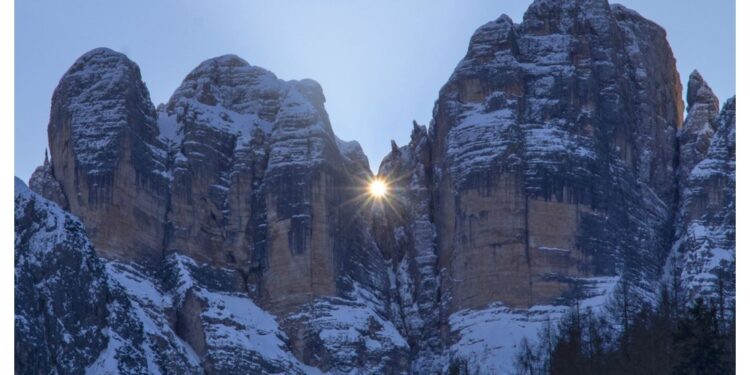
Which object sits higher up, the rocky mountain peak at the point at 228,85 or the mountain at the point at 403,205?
the rocky mountain peak at the point at 228,85

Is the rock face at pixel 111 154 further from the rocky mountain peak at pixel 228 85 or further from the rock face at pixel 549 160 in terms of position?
the rock face at pixel 549 160

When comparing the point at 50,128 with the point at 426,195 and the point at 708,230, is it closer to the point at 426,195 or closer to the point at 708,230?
the point at 426,195

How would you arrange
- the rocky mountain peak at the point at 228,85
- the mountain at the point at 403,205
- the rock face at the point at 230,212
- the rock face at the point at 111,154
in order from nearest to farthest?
Answer: the rock face at the point at 230,212, the mountain at the point at 403,205, the rock face at the point at 111,154, the rocky mountain peak at the point at 228,85

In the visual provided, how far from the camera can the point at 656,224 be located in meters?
146

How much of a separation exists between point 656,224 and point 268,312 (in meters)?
27.0

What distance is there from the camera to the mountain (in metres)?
136

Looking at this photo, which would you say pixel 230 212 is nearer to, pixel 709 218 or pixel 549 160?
pixel 549 160

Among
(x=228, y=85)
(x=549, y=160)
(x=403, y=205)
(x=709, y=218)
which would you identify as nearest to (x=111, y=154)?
(x=228, y=85)

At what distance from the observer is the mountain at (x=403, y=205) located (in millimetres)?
136125

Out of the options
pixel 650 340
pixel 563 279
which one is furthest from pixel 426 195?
pixel 650 340

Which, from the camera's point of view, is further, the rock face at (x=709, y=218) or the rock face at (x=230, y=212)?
the rock face at (x=709, y=218)

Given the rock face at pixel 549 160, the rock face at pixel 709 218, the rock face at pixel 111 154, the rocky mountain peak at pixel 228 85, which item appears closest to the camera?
the rock face at pixel 709 218

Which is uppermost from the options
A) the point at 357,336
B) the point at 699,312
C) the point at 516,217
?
the point at 516,217

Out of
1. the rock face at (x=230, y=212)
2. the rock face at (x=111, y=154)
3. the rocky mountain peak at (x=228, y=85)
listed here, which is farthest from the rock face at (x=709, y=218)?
the rock face at (x=111, y=154)
